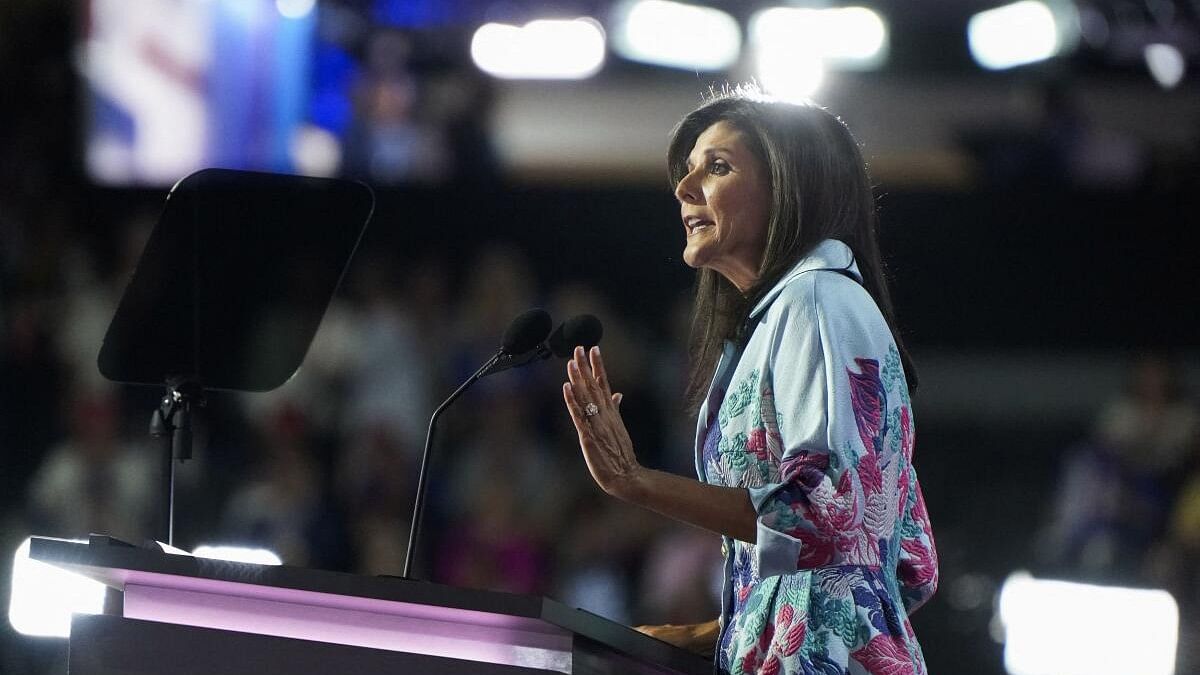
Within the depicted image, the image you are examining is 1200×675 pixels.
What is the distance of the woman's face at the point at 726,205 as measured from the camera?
2.10 metres

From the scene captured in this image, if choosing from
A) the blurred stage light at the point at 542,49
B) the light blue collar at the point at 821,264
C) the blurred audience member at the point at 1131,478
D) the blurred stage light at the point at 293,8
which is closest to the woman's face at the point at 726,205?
the light blue collar at the point at 821,264

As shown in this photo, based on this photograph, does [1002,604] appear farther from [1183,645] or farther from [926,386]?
[926,386]

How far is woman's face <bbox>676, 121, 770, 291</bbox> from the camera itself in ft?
6.89

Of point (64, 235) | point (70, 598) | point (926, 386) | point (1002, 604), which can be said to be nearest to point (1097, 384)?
point (926, 386)

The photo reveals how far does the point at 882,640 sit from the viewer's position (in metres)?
1.83

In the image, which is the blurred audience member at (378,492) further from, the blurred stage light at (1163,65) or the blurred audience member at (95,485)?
the blurred stage light at (1163,65)

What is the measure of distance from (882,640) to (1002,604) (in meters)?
4.09

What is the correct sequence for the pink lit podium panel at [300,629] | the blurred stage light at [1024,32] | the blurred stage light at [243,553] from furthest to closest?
the blurred stage light at [1024,32] → the blurred stage light at [243,553] → the pink lit podium panel at [300,629]


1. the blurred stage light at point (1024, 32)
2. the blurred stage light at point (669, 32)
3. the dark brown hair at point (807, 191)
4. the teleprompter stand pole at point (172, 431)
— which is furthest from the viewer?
the blurred stage light at point (669, 32)

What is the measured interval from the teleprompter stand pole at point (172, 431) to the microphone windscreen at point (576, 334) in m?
0.58

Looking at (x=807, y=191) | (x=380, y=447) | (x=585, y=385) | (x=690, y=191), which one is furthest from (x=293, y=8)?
(x=585, y=385)

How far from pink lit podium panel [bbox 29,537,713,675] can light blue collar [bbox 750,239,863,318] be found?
1.40 ft

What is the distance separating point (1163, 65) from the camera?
7.48 m

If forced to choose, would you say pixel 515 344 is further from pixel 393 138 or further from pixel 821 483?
pixel 393 138
